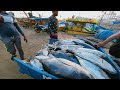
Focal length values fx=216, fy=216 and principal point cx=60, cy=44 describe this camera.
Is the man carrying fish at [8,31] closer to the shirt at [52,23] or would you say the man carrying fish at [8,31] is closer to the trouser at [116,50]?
the shirt at [52,23]

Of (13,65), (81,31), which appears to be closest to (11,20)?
(13,65)

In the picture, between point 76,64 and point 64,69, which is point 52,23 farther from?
point 64,69

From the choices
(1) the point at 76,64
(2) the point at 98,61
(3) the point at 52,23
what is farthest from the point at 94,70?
(3) the point at 52,23

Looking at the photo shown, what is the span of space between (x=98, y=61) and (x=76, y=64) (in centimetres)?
56

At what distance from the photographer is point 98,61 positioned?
14.3ft

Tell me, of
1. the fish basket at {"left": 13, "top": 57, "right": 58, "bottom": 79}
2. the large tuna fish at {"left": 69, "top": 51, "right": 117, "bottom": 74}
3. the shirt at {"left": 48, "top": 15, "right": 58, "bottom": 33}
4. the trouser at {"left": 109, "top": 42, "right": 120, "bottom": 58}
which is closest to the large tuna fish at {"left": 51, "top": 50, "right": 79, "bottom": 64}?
the large tuna fish at {"left": 69, "top": 51, "right": 117, "bottom": 74}

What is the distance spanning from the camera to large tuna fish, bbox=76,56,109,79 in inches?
149

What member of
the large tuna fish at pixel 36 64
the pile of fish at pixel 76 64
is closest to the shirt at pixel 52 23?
the pile of fish at pixel 76 64

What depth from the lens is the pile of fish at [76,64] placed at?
3748mm

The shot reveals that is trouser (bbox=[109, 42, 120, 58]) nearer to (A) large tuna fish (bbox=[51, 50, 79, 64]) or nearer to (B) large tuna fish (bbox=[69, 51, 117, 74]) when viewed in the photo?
(B) large tuna fish (bbox=[69, 51, 117, 74])

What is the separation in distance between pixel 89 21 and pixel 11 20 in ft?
24.7
